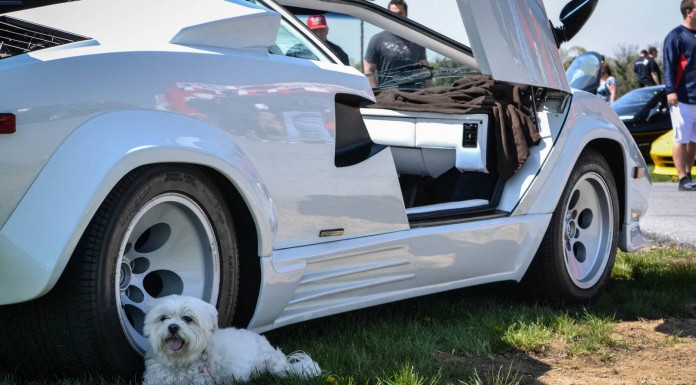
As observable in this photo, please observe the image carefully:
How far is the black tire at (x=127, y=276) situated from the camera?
304 cm

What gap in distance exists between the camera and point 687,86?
11.0 m

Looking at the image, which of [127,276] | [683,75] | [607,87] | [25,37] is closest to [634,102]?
[607,87]

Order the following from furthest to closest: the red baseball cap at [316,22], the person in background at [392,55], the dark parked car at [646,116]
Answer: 1. the dark parked car at [646,116]
2. the red baseball cap at [316,22]
3. the person in background at [392,55]

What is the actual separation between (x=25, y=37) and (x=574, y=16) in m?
2.97

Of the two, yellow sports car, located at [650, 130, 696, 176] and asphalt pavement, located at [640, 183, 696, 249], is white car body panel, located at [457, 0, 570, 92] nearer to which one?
asphalt pavement, located at [640, 183, 696, 249]

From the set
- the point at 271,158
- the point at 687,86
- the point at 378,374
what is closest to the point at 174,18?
the point at 271,158

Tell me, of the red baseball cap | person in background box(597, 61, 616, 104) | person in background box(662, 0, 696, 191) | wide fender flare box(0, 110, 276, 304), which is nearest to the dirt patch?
wide fender flare box(0, 110, 276, 304)

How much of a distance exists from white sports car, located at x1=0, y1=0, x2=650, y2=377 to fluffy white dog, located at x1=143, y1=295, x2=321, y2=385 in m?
0.12

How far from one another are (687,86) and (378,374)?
8.62 meters

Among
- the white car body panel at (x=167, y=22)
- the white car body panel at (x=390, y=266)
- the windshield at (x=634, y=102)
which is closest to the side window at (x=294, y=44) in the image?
the white car body panel at (x=167, y=22)

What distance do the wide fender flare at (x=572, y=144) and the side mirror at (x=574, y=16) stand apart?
1.10 feet

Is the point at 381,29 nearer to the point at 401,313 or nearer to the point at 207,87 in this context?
the point at 401,313

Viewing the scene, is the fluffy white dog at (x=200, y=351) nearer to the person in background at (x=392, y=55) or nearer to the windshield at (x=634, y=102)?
the person in background at (x=392, y=55)

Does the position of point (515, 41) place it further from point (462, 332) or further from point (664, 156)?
point (664, 156)
